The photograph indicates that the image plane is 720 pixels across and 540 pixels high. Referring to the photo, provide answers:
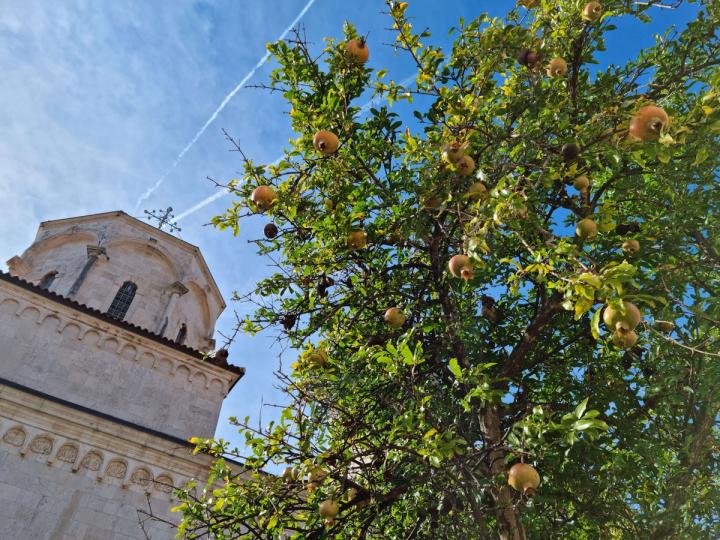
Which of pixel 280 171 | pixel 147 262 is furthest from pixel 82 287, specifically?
pixel 280 171

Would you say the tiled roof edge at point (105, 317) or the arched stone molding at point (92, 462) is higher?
the tiled roof edge at point (105, 317)

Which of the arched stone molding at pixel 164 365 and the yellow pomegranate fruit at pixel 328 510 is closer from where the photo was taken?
the yellow pomegranate fruit at pixel 328 510

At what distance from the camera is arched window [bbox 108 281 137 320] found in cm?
1514

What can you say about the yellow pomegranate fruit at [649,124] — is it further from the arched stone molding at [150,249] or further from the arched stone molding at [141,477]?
the arched stone molding at [150,249]

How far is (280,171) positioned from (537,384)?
154 inches

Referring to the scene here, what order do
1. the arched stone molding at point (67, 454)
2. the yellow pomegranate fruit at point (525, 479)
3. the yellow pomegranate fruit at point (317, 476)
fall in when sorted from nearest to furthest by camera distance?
the yellow pomegranate fruit at point (525, 479) → the yellow pomegranate fruit at point (317, 476) → the arched stone molding at point (67, 454)

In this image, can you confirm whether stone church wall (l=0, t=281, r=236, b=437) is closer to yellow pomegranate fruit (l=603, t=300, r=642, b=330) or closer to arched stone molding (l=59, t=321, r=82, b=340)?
arched stone molding (l=59, t=321, r=82, b=340)

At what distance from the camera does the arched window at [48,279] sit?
1545cm

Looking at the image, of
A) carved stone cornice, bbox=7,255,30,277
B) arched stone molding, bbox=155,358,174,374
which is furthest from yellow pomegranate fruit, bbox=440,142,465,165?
carved stone cornice, bbox=7,255,30,277

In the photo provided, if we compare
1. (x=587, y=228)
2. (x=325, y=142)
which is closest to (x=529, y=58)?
(x=587, y=228)

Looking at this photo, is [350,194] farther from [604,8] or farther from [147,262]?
[147,262]

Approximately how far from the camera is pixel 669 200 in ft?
18.5

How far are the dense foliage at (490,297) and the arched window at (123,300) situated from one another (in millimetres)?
10645

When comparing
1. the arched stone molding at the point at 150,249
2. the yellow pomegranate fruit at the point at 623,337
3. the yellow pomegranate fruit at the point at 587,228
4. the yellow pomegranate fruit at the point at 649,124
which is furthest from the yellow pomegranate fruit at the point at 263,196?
the arched stone molding at the point at 150,249
